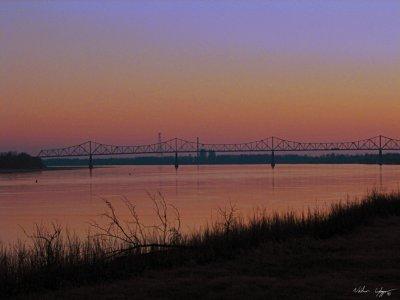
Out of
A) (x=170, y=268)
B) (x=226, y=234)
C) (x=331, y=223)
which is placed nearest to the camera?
(x=170, y=268)

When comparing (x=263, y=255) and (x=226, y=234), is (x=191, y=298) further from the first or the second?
(x=226, y=234)

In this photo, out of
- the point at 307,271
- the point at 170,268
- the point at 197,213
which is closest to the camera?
the point at 307,271

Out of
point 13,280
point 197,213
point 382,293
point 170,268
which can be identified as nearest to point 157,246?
point 170,268

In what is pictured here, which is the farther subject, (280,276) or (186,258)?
(186,258)

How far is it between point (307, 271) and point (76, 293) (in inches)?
119

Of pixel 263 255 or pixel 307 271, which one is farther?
pixel 263 255

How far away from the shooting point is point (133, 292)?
23.7 ft

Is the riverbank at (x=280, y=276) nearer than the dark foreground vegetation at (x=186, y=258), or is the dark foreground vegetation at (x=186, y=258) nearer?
the riverbank at (x=280, y=276)

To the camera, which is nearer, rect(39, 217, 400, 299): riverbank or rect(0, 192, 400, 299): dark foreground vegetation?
rect(39, 217, 400, 299): riverbank

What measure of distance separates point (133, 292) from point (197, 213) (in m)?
14.4

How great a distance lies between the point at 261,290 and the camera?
7012mm

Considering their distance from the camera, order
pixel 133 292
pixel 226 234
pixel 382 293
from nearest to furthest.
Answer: pixel 382 293, pixel 133 292, pixel 226 234

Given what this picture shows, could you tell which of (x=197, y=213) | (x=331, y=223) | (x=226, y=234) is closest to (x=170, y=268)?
(x=226, y=234)

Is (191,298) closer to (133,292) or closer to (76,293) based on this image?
(133,292)
